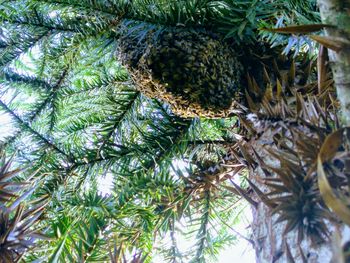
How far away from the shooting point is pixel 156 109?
1485mm

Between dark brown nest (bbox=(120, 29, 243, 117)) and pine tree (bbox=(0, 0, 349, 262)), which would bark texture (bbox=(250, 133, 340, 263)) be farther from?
dark brown nest (bbox=(120, 29, 243, 117))

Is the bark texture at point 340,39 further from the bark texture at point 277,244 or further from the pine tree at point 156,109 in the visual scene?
the pine tree at point 156,109

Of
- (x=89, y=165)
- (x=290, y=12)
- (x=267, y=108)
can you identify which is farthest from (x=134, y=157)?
(x=290, y=12)

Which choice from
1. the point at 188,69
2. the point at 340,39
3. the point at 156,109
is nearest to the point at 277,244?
the point at 340,39

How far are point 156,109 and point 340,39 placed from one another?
3.12 ft

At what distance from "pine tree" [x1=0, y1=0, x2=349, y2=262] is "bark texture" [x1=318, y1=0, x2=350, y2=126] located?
265 mm

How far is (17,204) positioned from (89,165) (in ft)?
2.30

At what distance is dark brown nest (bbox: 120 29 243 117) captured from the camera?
→ 1.16 m

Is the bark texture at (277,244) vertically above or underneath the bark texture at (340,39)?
underneath

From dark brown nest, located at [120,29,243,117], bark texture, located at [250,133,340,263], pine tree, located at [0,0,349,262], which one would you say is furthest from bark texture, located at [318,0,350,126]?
dark brown nest, located at [120,29,243,117]

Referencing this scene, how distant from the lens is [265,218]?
834 millimetres

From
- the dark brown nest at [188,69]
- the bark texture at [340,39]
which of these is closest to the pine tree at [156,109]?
the dark brown nest at [188,69]

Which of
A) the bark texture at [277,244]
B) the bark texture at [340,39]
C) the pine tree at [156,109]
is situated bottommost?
the bark texture at [277,244]

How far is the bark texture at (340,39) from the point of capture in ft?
1.81
